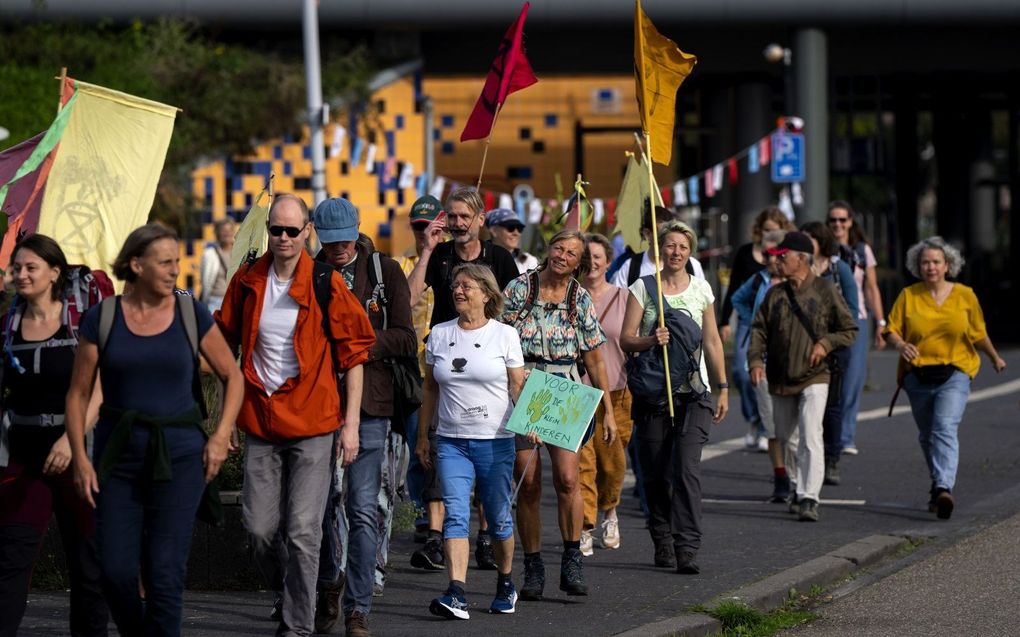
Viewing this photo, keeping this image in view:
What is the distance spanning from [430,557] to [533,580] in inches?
41.9

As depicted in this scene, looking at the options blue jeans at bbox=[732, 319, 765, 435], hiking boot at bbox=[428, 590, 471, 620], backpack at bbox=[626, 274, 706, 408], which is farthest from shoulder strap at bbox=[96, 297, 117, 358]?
blue jeans at bbox=[732, 319, 765, 435]

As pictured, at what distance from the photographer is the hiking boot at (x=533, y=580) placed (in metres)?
8.32

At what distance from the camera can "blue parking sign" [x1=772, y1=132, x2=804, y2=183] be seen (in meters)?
26.7

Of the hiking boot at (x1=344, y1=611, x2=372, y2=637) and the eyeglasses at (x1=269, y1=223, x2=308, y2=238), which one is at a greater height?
the eyeglasses at (x1=269, y1=223, x2=308, y2=238)

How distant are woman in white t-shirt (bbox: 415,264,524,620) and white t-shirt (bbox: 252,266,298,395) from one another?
1104mm

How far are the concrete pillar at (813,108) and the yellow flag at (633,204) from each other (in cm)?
1657

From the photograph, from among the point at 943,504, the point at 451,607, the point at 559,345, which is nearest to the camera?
the point at 451,607

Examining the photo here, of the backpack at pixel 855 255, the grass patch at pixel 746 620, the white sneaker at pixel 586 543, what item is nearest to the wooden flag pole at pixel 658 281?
the white sneaker at pixel 586 543

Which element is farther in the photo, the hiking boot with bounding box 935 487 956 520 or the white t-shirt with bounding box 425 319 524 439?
the hiking boot with bounding box 935 487 956 520

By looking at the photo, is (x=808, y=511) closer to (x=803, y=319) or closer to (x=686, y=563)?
(x=803, y=319)

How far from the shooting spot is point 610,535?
9.98 m

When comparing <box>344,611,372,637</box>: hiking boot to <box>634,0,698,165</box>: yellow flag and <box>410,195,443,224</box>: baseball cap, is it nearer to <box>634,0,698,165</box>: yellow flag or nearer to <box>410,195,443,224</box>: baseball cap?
<box>410,195,443,224</box>: baseball cap

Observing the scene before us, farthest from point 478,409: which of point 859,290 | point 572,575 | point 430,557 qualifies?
A: point 859,290

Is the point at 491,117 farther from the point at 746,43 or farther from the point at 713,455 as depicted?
the point at 746,43
